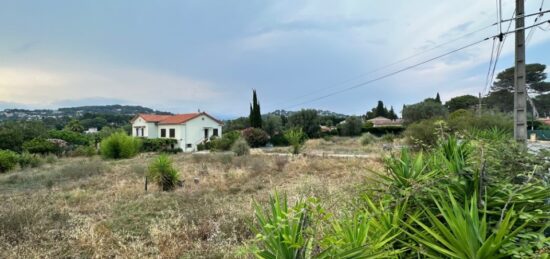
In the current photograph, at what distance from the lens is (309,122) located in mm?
41000

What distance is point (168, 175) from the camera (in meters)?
8.94

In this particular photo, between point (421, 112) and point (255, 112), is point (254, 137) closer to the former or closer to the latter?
point (255, 112)

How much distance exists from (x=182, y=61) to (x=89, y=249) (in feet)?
41.7

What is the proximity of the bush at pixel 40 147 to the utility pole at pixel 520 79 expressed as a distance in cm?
2801

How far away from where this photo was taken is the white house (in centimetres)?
3506

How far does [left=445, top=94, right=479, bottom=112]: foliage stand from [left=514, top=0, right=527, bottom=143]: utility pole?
55161mm

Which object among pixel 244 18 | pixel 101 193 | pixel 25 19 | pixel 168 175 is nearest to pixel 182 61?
pixel 244 18

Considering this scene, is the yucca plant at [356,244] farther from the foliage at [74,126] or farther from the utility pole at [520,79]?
the foliage at [74,126]

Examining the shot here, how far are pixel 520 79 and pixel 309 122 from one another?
34989mm

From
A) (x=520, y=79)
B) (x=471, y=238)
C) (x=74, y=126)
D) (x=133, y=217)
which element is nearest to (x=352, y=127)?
(x=520, y=79)

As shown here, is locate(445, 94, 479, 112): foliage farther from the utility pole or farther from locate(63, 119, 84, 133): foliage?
locate(63, 119, 84, 133): foliage

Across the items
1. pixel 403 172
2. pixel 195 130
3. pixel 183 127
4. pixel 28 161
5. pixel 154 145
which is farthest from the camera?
pixel 195 130

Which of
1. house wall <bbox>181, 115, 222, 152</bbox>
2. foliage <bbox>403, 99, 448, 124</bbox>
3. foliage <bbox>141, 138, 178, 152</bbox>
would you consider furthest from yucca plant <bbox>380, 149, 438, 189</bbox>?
foliage <bbox>403, 99, 448, 124</bbox>

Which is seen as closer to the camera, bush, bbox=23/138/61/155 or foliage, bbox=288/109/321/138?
bush, bbox=23/138/61/155
